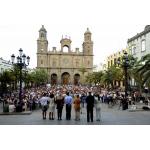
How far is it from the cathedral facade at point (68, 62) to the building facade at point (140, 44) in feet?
182

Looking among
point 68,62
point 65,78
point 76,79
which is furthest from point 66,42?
point 76,79

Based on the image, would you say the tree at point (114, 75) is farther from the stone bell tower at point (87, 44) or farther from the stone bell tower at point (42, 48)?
the stone bell tower at point (87, 44)

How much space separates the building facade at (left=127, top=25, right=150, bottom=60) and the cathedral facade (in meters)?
55.5

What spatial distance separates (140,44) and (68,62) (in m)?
65.1

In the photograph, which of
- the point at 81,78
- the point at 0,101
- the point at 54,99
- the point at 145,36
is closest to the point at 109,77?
the point at 145,36

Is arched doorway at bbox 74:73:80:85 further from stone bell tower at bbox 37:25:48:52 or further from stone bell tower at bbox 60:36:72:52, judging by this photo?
stone bell tower at bbox 37:25:48:52

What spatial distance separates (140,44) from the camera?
60938 millimetres

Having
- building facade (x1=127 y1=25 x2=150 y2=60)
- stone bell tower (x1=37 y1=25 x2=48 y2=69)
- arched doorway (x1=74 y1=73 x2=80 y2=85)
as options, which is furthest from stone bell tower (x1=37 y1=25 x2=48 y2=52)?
building facade (x1=127 y1=25 x2=150 y2=60)

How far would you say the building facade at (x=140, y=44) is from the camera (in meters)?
57.5

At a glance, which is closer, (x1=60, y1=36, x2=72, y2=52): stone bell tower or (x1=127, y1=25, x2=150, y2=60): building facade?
(x1=127, y1=25, x2=150, y2=60): building facade

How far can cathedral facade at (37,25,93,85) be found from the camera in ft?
401

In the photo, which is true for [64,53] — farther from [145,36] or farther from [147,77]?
[147,77]

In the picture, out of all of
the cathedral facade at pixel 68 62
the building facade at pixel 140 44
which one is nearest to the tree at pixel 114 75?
the building facade at pixel 140 44

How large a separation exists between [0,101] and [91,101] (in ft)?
82.9
